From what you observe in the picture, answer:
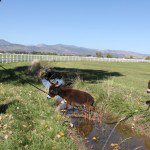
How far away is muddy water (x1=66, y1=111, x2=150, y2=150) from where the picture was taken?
31.0 ft

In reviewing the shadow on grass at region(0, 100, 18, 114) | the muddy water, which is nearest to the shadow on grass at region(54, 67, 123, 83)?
the shadow on grass at region(0, 100, 18, 114)

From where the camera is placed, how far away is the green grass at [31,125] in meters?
8.44

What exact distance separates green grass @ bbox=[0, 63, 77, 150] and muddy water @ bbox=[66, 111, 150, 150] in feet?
2.15

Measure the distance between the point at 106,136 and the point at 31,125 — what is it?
2.11m

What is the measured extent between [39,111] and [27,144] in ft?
11.0

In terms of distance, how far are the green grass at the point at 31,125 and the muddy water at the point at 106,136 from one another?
2.15 ft

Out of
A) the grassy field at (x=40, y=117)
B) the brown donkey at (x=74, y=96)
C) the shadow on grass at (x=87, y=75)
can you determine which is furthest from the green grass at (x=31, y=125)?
the shadow on grass at (x=87, y=75)

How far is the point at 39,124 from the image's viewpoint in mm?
10117

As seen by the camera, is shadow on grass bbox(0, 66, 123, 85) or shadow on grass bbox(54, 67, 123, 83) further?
shadow on grass bbox(54, 67, 123, 83)

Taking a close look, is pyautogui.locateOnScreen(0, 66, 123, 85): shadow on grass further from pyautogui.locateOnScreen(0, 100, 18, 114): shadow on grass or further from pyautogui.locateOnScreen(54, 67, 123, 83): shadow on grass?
pyautogui.locateOnScreen(0, 100, 18, 114): shadow on grass

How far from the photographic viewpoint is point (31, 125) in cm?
1009

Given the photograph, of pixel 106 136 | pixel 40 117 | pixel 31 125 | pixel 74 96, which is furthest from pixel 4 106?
pixel 106 136

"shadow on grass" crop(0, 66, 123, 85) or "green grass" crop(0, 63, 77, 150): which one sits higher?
"green grass" crop(0, 63, 77, 150)

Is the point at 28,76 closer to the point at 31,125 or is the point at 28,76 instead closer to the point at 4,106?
the point at 4,106
